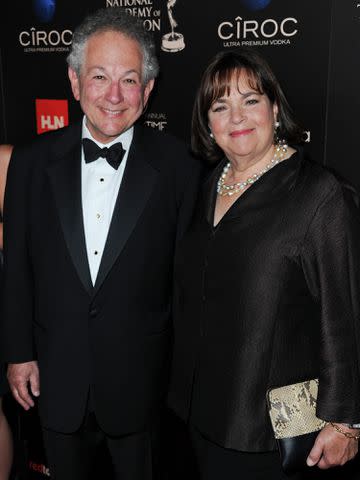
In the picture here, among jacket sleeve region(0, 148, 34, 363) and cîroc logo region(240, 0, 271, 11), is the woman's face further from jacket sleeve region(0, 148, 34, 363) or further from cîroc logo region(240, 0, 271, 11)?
cîroc logo region(240, 0, 271, 11)

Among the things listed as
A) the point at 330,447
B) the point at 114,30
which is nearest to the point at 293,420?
the point at 330,447

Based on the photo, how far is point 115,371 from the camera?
2.09m

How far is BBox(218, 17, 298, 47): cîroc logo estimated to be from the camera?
9.30 ft

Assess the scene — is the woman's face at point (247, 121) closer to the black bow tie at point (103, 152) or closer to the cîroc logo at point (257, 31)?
the black bow tie at point (103, 152)

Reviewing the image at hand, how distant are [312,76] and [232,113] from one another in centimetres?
110

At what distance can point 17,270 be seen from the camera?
2121 mm

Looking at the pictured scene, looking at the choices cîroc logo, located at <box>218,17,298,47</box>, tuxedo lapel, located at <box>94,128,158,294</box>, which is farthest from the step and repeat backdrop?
tuxedo lapel, located at <box>94,128,158,294</box>

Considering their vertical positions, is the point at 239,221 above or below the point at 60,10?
below

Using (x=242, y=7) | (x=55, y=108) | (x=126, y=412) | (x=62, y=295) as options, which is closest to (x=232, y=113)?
(x=62, y=295)

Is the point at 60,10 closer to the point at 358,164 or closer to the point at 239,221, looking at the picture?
the point at 358,164

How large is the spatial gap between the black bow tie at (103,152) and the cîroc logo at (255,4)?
1346 mm

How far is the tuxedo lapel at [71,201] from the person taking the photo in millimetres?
1956

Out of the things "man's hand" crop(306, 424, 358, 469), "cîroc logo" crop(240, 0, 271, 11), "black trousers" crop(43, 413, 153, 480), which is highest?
"cîroc logo" crop(240, 0, 271, 11)

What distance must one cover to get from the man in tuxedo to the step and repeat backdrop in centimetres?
93
